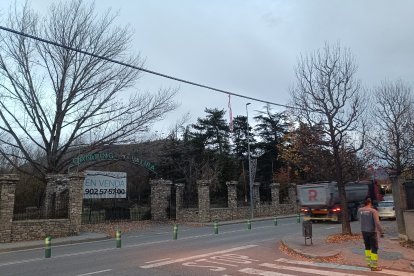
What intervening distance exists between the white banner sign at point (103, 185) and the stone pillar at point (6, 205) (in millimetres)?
6871

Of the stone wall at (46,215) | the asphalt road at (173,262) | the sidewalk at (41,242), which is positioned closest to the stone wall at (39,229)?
the stone wall at (46,215)

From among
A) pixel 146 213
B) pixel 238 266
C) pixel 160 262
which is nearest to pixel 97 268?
pixel 160 262

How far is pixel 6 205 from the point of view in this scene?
20141 millimetres

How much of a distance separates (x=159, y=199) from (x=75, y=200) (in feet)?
32.9

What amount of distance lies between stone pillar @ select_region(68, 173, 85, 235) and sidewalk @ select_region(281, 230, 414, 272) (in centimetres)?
1270

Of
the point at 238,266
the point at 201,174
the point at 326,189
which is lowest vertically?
the point at 238,266

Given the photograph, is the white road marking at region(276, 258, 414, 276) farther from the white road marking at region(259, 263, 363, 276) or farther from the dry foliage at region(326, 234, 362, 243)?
the dry foliage at region(326, 234, 362, 243)

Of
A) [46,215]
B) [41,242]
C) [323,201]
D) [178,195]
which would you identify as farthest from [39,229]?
[323,201]

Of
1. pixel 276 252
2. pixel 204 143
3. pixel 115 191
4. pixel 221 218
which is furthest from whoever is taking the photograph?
pixel 204 143

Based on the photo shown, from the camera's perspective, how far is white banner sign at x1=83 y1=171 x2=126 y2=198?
27.7 m

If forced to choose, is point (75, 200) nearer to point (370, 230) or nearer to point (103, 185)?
point (103, 185)

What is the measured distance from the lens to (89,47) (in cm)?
2727

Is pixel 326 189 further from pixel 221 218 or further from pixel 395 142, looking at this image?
pixel 221 218

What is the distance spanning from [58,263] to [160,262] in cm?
322
